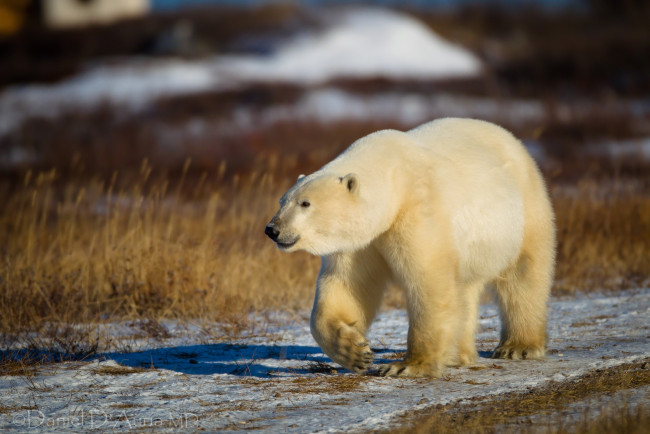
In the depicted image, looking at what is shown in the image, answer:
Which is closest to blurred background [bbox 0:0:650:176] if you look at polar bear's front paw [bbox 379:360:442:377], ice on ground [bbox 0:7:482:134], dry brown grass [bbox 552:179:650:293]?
ice on ground [bbox 0:7:482:134]

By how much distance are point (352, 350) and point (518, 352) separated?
1.43 meters

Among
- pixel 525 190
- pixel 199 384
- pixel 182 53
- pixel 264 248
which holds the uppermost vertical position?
pixel 182 53

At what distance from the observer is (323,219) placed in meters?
4.25

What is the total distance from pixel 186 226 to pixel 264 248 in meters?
0.91

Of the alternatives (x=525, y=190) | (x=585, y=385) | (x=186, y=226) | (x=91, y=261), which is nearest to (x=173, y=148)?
(x=186, y=226)

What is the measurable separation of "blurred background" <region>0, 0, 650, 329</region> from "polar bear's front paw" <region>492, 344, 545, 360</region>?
224cm

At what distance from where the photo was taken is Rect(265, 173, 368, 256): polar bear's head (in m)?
4.23

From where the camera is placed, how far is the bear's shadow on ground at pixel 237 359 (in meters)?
4.92

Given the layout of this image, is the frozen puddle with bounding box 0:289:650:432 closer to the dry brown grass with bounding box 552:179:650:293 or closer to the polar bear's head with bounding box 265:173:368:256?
the polar bear's head with bounding box 265:173:368:256

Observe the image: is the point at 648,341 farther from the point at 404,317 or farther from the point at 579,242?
the point at 579,242

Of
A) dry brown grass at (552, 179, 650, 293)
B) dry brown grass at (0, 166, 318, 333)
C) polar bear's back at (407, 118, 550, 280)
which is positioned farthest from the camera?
dry brown grass at (552, 179, 650, 293)

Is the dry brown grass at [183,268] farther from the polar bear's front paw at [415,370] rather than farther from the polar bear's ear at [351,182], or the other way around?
the polar bear's ear at [351,182]

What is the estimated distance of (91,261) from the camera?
279 inches

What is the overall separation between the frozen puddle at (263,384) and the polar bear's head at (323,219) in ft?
2.62
